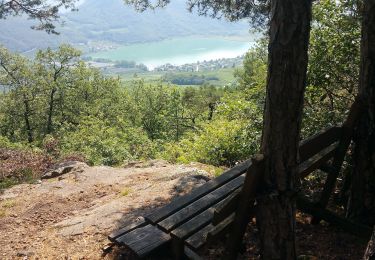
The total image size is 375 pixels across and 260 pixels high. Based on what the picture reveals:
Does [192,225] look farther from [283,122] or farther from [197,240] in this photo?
[283,122]

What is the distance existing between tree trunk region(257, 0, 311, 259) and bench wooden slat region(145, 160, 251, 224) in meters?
1.35

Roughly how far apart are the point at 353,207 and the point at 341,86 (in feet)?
8.33

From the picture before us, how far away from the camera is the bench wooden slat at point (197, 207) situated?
13.6ft

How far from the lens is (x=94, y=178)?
8734 millimetres

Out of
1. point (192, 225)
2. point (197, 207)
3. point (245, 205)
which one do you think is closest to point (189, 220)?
point (192, 225)

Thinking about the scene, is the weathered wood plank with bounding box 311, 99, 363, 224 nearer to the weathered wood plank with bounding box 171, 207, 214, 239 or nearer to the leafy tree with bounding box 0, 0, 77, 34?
the weathered wood plank with bounding box 171, 207, 214, 239

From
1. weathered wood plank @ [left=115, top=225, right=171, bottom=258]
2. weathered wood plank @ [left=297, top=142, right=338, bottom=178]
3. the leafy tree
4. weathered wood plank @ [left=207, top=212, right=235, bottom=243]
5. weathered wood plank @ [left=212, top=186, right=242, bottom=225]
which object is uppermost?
the leafy tree

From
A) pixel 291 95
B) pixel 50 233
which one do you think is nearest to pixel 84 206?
pixel 50 233

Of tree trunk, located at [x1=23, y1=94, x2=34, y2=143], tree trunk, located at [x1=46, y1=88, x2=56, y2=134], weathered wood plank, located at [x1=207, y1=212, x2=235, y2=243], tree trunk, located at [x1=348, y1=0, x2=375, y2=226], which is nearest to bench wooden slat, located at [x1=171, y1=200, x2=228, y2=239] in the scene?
weathered wood plank, located at [x1=207, y1=212, x2=235, y2=243]

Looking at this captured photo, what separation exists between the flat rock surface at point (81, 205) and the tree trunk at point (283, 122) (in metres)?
2.36

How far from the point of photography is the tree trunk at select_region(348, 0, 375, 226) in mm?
4023

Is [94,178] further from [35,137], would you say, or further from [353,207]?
[35,137]

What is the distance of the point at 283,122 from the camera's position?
2975mm

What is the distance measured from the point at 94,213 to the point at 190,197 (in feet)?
7.47
